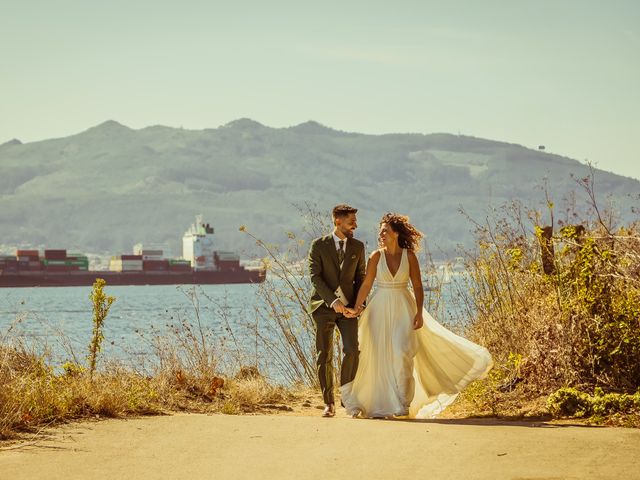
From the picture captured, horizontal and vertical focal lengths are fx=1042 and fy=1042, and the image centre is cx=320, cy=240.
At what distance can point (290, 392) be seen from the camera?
1080cm

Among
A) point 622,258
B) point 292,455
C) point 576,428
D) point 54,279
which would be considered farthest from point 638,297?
point 54,279

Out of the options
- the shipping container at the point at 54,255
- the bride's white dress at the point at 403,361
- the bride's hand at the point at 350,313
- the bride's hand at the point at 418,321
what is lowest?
the bride's white dress at the point at 403,361

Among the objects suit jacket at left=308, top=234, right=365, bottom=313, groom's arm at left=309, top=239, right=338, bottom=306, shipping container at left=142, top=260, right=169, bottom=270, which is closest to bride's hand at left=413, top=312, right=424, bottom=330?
suit jacket at left=308, top=234, right=365, bottom=313

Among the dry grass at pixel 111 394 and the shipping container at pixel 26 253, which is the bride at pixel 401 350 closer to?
the dry grass at pixel 111 394

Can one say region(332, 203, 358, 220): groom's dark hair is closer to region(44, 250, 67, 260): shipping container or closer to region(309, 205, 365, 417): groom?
region(309, 205, 365, 417): groom

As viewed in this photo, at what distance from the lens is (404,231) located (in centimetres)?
855

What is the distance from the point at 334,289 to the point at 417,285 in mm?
676

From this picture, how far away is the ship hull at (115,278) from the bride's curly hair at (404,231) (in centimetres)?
9382

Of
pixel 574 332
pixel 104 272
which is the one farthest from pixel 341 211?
pixel 104 272

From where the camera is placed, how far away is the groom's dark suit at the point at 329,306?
331 inches

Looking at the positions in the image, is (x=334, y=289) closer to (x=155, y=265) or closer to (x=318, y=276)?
(x=318, y=276)

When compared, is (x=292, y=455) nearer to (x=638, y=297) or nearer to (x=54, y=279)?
(x=638, y=297)

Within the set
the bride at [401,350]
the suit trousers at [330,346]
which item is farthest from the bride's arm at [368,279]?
Result: the suit trousers at [330,346]

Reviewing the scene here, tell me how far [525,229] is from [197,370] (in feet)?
12.5
